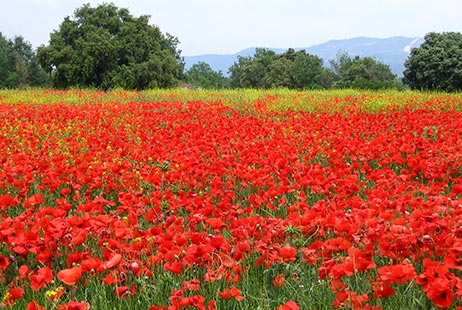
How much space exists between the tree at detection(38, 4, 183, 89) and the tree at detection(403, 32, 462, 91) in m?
17.2

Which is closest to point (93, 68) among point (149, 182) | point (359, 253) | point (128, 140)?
point (128, 140)

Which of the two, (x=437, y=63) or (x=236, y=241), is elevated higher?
(x=437, y=63)

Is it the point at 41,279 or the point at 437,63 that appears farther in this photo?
the point at 437,63

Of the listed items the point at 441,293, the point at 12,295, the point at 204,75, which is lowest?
the point at 12,295

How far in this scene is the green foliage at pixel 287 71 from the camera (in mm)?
56688

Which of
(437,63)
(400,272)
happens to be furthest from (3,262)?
(437,63)

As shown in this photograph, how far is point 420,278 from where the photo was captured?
2115mm

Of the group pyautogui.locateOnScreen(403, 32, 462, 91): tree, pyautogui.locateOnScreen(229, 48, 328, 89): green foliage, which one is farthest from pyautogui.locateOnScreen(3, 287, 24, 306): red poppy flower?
pyautogui.locateOnScreen(229, 48, 328, 89): green foliage

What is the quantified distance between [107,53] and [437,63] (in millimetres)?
22771

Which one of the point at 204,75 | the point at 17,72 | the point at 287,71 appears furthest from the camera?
the point at 204,75

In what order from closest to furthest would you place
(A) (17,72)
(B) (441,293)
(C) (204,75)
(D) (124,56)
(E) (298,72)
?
(B) (441,293)
(D) (124,56)
(E) (298,72)
(A) (17,72)
(C) (204,75)

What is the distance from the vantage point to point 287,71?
190ft

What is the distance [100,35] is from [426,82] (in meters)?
23.0

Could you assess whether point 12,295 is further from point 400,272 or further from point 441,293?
point 441,293
